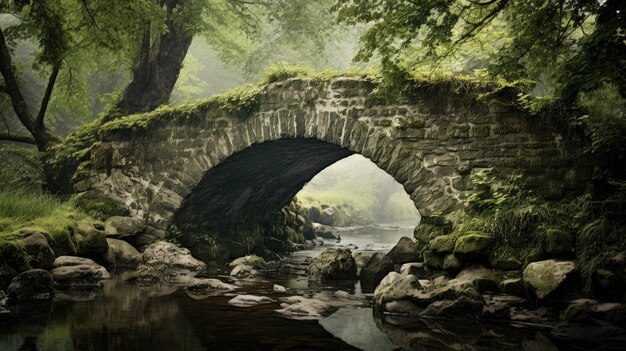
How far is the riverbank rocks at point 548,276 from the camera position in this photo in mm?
5180

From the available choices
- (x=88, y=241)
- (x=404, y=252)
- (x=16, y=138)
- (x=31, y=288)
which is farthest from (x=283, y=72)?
(x=16, y=138)

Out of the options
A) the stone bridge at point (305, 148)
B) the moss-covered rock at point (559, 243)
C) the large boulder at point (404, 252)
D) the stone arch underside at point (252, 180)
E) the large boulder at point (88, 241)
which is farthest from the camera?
the stone arch underside at point (252, 180)

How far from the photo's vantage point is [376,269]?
8.30m

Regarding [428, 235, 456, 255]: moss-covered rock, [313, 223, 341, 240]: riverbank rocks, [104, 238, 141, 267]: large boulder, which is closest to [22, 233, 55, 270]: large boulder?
[104, 238, 141, 267]: large boulder

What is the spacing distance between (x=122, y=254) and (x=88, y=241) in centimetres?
99

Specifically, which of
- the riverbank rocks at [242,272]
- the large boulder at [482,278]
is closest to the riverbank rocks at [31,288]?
the riverbank rocks at [242,272]

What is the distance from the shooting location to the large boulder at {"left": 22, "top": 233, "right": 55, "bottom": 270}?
6.60 m

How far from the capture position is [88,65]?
1262 centimetres

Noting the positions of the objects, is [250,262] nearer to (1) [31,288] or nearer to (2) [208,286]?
(2) [208,286]

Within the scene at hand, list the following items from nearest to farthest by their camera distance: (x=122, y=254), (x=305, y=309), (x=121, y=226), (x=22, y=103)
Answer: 1. (x=305, y=309)
2. (x=122, y=254)
3. (x=121, y=226)
4. (x=22, y=103)

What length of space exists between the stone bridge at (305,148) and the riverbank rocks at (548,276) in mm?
1553

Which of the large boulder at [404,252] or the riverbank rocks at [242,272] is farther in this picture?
the riverbank rocks at [242,272]

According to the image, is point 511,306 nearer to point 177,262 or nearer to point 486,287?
point 486,287

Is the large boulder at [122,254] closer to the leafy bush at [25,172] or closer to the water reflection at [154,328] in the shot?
the water reflection at [154,328]
